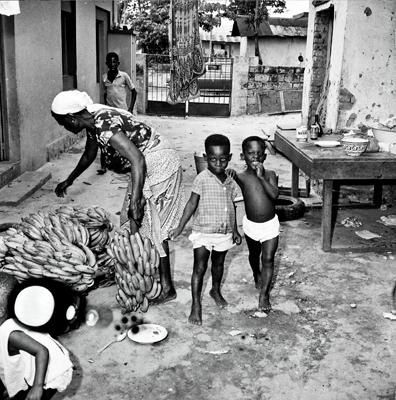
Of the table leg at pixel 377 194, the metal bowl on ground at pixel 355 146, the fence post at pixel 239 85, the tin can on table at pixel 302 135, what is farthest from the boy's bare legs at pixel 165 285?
the fence post at pixel 239 85

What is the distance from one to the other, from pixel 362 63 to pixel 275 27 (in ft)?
66.3

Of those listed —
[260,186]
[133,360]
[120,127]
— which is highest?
[120,127]

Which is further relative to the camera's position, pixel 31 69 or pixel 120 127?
pixel 31 69

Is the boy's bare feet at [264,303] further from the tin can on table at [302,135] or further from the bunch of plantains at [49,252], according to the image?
the tin can on table at [302,135]

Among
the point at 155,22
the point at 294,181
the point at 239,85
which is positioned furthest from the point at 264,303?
the point at 155,22

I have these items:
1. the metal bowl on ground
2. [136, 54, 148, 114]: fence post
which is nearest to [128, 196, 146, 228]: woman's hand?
the metal bowl on ground

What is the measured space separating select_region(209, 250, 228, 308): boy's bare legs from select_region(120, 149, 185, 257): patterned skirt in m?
0.41

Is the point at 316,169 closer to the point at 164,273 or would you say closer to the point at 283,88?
the point at 164,273

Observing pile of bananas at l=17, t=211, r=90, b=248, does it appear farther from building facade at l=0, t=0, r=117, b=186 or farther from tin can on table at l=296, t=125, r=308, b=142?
building facade at l=0, t=0, r=117, b=186

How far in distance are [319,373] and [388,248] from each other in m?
2.62

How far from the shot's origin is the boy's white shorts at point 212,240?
397 centimetres

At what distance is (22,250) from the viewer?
344cm

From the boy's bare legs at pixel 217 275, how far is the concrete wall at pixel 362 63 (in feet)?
12.1

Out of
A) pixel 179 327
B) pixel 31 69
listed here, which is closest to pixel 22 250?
pixel 179 327
